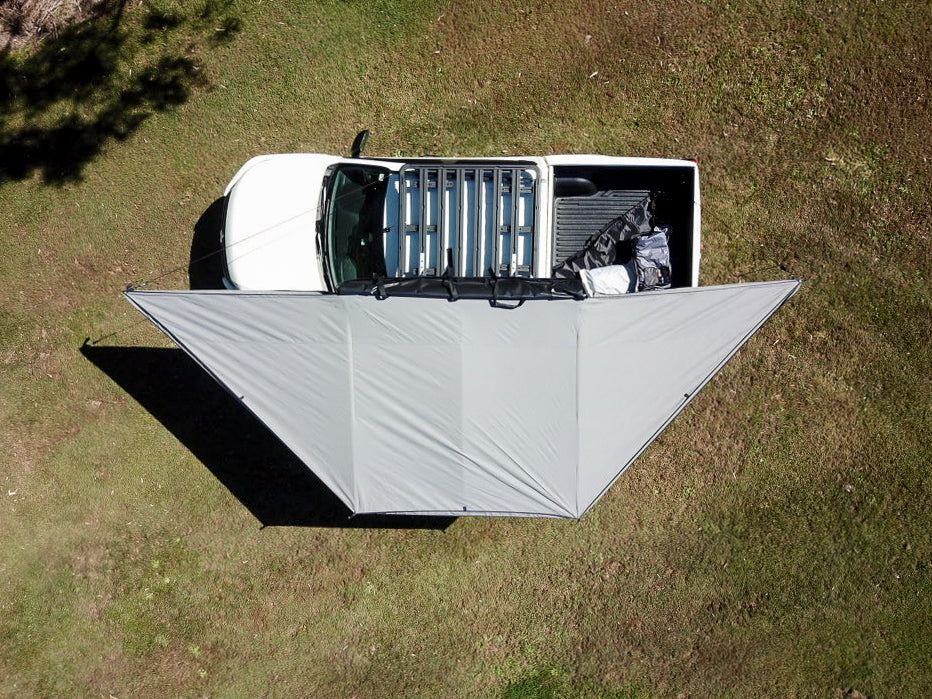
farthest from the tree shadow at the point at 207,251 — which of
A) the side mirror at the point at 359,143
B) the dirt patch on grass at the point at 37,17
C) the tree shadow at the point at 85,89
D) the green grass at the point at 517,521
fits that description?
the dirt patch on grass at the point at 37,17

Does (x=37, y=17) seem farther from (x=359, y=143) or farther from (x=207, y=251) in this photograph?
(x=359, y=143)

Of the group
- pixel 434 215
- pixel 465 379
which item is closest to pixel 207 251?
pixel 434 215

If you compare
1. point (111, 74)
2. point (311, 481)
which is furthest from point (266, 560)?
point (111, 74)

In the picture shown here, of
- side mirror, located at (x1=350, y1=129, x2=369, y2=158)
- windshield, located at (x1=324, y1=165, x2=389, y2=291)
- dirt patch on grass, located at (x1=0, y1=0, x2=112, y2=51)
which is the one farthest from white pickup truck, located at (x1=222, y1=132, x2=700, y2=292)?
dirt patch on grass, located at (x1=0, y1=0, x2=112, y2=51)

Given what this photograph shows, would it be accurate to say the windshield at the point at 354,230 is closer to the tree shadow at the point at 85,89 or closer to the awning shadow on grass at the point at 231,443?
the awning shadow on grass at the point at 231,443

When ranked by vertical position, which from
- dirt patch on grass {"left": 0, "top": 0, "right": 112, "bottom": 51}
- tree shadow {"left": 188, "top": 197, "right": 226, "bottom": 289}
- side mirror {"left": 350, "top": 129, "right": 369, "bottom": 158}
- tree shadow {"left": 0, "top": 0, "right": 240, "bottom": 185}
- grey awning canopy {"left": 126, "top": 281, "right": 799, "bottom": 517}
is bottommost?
grey awning canopy {"left": 126, "top": 281, "right": 799, "bottom": 517}

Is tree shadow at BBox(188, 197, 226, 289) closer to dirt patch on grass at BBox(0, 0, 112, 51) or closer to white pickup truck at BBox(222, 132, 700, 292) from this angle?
white pickup truck at BBox(222, 132, 700, 292)

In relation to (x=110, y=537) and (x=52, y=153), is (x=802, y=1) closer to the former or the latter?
(x=52, y=153)
